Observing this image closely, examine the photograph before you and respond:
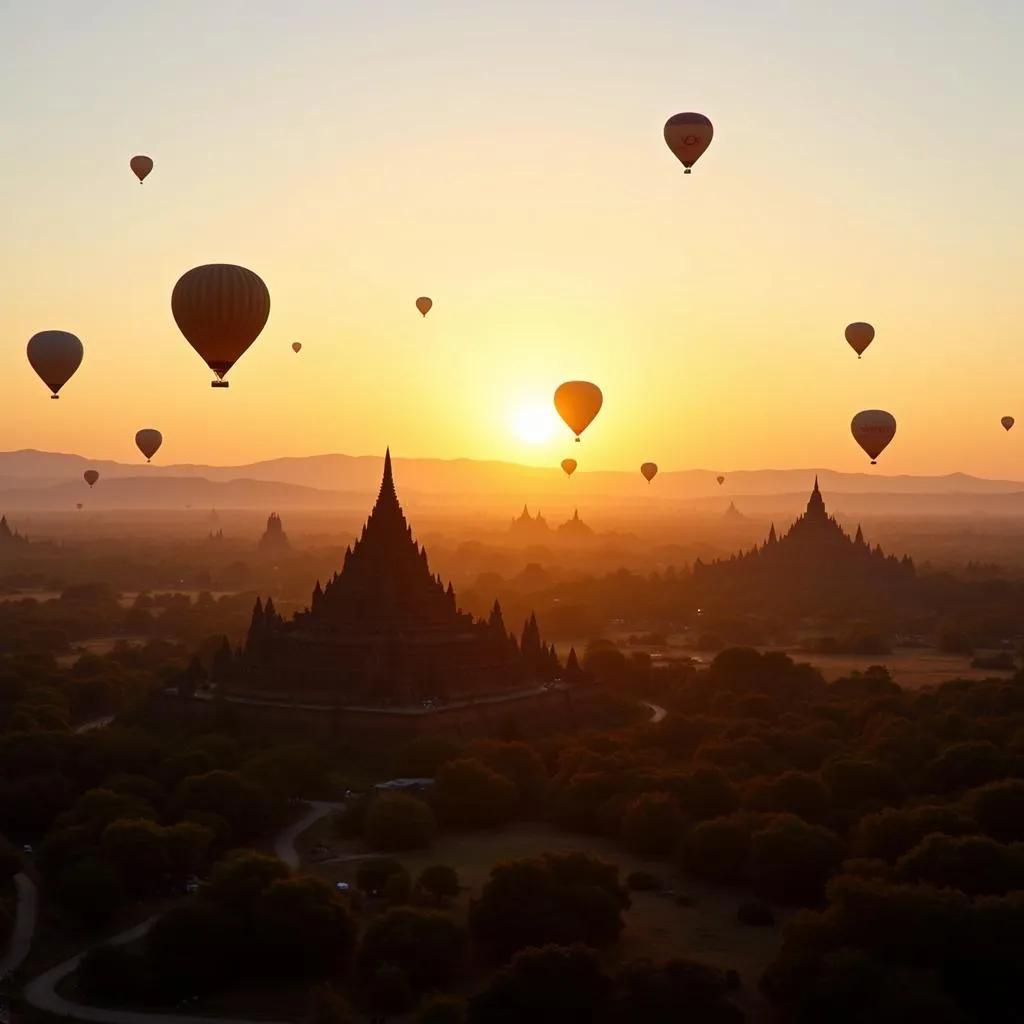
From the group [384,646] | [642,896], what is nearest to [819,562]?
[384,646]

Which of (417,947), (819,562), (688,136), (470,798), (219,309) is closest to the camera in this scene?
(417,947)

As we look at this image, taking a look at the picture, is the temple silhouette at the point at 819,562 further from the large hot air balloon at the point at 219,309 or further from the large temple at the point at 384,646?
the large hot air balloon at the point at 219,309

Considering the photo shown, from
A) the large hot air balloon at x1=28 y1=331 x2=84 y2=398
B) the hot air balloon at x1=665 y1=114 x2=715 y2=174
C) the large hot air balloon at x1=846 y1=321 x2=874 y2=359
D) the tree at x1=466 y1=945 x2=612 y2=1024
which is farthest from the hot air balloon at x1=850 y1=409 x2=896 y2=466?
the tree at x1=466 y1=945 x2=612 y2=1024

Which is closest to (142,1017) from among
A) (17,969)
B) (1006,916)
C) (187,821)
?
(17,969)

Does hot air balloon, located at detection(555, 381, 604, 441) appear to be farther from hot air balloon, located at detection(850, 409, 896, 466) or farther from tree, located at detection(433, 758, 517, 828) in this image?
tree, located at detection(433, 758, 517, 828)

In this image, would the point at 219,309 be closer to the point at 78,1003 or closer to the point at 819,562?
the point at 78,1003

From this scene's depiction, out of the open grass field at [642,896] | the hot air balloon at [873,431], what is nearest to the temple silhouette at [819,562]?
the hot air balloon at [873,431]
